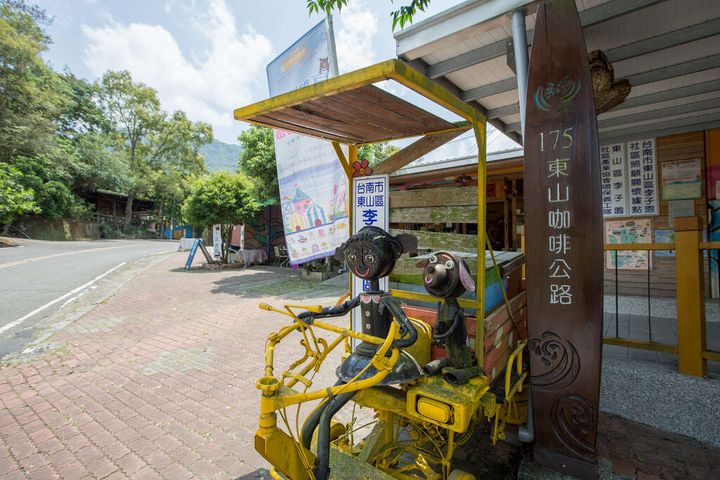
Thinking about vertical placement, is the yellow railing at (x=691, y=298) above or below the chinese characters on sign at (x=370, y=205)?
below

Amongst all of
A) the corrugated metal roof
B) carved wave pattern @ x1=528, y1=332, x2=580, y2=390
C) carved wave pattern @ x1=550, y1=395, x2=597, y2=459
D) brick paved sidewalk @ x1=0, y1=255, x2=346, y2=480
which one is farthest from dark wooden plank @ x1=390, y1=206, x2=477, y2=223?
brick paved sidewalk @ x1=0, y1=255, x2=346, y2=480

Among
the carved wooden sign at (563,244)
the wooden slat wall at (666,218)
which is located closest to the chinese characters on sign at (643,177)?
the wooden slat wall at (666,218)

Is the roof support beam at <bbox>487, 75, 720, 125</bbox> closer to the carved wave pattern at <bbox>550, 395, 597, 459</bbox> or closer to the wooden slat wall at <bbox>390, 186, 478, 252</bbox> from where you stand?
the wooden slat wall at <bbox>390, 186, 478, 252</bbox>

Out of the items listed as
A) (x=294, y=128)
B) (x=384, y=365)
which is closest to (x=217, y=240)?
(x=294, y=128)

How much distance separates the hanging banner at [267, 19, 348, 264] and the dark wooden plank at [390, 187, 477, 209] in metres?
4.06

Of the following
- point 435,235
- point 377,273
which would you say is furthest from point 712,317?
point 377,273

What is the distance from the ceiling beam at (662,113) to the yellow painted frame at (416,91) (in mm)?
4722

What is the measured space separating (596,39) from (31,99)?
114ft

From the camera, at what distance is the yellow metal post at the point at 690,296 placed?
9.37 ft

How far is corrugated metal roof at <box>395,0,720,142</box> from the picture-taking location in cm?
322

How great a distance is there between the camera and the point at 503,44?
3.89 meters

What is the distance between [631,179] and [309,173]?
6.29 m

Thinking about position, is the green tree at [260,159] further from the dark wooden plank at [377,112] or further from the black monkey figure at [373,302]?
the black monkey figure at [373,302]

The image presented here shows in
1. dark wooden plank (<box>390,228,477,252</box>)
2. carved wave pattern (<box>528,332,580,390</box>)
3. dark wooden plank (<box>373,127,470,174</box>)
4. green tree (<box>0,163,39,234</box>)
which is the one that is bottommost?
carved wave pattern (<box>528,332,580,390</box>)
